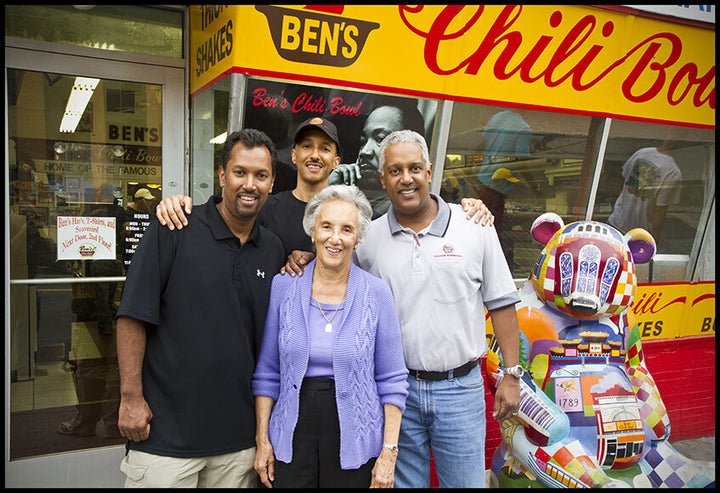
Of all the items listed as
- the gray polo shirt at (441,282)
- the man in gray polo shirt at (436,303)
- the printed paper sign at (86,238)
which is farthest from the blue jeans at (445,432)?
the printed paper sign at (86,238)

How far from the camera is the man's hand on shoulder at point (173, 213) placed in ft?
8.15

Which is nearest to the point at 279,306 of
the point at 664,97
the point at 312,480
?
the point at 312,480

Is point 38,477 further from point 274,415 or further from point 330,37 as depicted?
point 330,37

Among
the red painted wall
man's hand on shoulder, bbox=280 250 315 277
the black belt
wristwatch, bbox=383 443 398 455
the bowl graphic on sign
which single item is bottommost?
the red painted wall

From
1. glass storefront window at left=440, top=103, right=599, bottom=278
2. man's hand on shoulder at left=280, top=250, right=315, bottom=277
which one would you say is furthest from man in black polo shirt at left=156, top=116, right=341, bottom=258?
glass storefront window at left=440, top=103, right=599, bottom=278

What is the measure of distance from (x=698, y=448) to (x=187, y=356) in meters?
5.05

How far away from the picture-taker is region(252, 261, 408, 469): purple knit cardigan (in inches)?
94.1

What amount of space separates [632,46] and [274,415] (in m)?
4.49

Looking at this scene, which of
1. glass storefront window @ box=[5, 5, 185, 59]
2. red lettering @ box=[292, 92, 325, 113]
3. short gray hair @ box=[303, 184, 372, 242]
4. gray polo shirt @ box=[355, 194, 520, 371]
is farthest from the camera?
red lettering @ box=[292, 92, 325, 113]

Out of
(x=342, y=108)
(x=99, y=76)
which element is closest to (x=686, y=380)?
(x=342, y=108)

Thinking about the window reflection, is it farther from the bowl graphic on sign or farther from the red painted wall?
the bowl graphic on sign

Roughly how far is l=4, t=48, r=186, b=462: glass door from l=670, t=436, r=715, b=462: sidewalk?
488 centimetres

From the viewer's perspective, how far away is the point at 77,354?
13.6 ft

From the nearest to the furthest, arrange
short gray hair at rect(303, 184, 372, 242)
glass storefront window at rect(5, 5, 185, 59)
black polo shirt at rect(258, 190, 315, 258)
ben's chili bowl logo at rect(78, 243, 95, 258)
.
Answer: short gray hair at rect(303, 184, 372, 242), black polo shirt at rect(258, 190, 315, 258), glass storefront window at rect(5, 5, 185, 59), ben's chili bowl logo at rect(78, 243, 95, 258)
